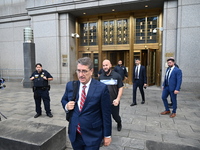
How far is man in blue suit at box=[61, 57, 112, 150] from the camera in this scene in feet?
6.16

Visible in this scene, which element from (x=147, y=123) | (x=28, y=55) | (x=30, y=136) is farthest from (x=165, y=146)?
(x=28, y=55)

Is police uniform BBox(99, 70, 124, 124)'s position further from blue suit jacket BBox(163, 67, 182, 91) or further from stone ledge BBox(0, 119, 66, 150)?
blue suit jacket BBox(163, 67, 182, 91)

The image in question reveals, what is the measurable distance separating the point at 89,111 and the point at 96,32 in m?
10.9

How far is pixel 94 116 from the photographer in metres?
1.92

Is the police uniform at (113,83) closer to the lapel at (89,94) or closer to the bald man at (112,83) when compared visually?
the bald man at (112,83)

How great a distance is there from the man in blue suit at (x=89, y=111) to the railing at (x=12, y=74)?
42.2ft

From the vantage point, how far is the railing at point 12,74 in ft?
43.7

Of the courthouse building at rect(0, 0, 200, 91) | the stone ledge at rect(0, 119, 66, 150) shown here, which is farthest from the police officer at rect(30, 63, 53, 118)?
the courthouse building at rect(0, 0, 200, 91)

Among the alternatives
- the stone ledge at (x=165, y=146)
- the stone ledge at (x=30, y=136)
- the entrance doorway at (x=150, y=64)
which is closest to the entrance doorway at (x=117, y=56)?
the entrance doorway at (x=150, y=64)

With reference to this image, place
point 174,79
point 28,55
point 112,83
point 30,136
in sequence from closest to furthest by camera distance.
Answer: point 30,136 → point 112,83 → point 174,79 → point 28,55

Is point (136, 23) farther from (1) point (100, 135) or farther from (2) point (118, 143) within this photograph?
(1) point (100, 135)

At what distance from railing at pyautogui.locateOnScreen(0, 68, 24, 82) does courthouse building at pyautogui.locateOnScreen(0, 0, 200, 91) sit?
3.5 inches

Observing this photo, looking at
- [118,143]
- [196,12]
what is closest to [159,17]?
[196,12]

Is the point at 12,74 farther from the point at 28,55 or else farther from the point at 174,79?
the point at 174,79
